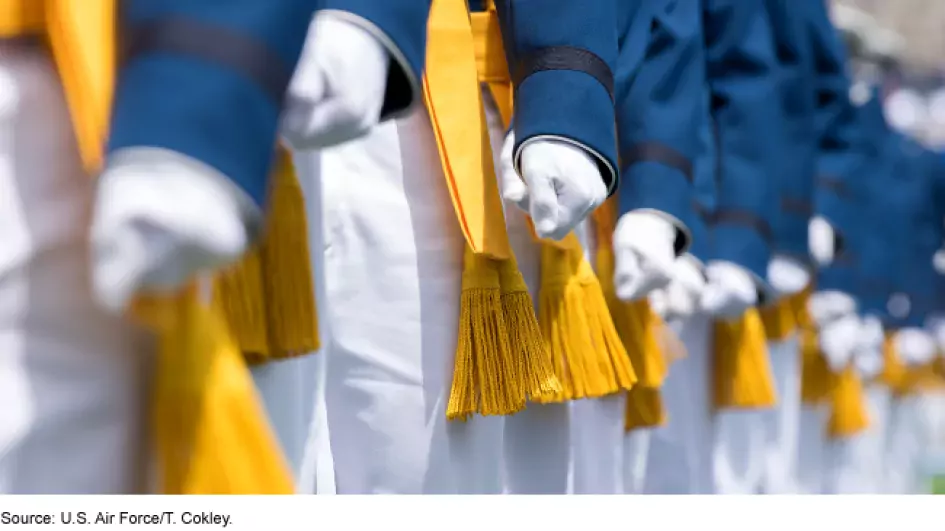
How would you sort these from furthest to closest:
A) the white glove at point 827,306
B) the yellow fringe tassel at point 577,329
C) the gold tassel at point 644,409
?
the white glove at point 827,306, the gold tassel at point 644,409, the yellow fringe tassel at point 577,329

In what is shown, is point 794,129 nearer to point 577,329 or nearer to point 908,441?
point 577,329

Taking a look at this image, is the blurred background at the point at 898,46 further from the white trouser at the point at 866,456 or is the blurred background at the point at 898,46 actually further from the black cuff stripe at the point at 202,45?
the black cuff stripe at the point at 202,45

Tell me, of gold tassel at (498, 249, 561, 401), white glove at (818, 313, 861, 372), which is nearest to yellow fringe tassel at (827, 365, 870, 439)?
white glove at (818, 313, 861, 372)

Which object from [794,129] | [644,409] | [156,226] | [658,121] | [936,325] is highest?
[156,226]

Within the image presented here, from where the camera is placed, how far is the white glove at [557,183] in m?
1.00

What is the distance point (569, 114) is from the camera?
102 cm

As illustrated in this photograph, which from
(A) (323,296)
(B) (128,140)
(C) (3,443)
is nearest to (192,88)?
(B) (128,140)

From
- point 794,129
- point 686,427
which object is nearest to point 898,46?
point 794,129

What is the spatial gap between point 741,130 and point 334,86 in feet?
3.62

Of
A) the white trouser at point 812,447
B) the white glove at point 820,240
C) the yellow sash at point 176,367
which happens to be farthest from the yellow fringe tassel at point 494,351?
the white trouser at point 812,447

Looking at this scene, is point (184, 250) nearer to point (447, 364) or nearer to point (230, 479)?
point (230, 479)

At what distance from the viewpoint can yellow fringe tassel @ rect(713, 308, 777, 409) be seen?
190 cm

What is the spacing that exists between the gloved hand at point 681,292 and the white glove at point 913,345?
1.74 metres

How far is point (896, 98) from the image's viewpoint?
3549mm
